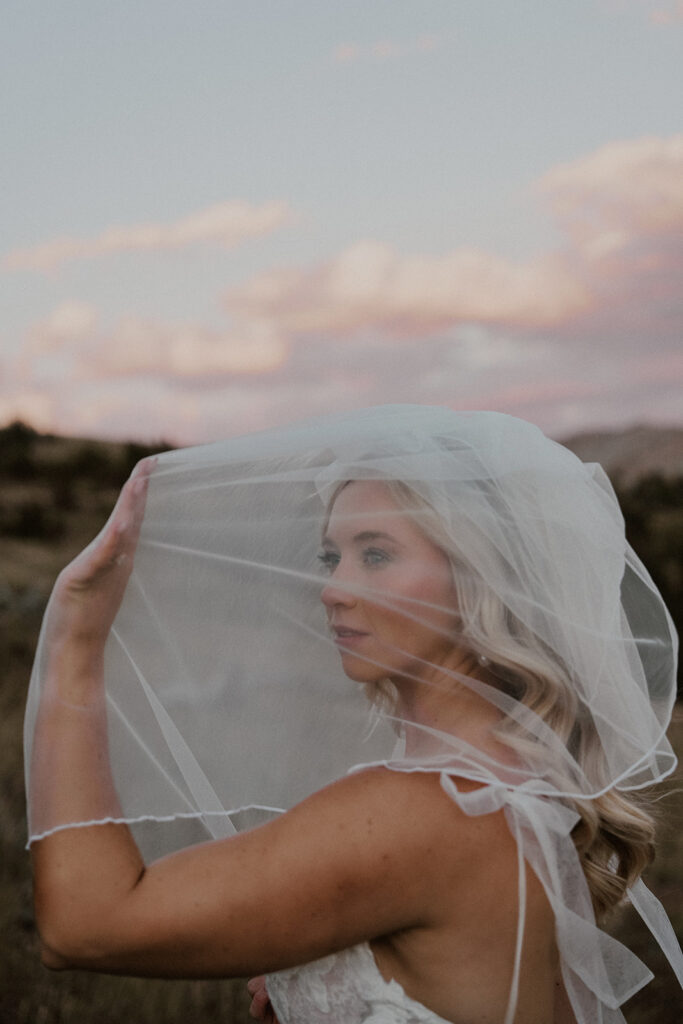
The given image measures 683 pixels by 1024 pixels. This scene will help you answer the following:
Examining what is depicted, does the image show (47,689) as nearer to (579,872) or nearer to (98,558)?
(98,558)

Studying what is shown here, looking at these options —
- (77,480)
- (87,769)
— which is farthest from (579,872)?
(77,480)

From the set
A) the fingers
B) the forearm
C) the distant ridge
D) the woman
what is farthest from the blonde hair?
the distant ridge

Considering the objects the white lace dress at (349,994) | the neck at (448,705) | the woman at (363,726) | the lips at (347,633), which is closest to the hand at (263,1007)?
the woman at (363,726)

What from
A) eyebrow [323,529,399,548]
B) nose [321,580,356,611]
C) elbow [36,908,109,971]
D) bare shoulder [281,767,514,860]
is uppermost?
eyebrow [323,529,399,548]

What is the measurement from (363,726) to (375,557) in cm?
48

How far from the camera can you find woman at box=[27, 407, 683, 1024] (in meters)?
1.68

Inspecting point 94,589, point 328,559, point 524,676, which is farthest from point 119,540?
point 524,676

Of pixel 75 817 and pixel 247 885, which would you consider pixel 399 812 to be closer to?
pixel 247 885

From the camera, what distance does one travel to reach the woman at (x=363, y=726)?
1681 mm

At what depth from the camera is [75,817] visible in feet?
5.72

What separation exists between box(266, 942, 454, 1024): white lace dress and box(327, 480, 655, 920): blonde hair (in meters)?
0.43

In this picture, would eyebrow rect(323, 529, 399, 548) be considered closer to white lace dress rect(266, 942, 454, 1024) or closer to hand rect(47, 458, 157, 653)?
hand rect(47, 458, 157, 653)

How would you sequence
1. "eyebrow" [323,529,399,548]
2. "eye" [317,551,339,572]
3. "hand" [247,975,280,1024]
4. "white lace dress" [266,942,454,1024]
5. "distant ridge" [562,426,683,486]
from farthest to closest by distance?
"distant ridge" [562,426,683,486], "hand" [247,975,280,1024], "eye" [317,551,339,572], "eyebrow" [323,529,399,548], "white lace dress" [266,942,454,1024]

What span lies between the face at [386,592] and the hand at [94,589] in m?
0.40
